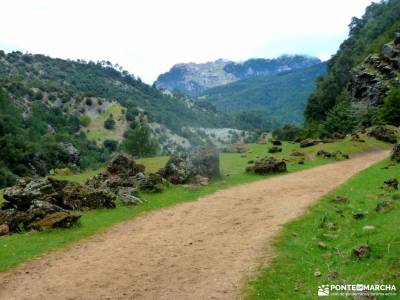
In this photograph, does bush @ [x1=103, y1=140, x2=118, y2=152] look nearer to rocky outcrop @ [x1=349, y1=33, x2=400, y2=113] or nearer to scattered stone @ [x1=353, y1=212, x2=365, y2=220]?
rocky outcrop @ [x1=349, y1=33, x2=400, y2=113]

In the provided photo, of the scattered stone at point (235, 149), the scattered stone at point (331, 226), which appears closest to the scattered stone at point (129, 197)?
the scattered stone at point (331, 226)

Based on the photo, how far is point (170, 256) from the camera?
18.1 metres

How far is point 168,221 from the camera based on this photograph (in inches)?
984

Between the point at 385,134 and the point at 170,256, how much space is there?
50.6 metres

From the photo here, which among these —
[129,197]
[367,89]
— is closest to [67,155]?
[367,89]

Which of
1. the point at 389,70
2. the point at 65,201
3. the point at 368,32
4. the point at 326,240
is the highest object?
the point at 368,32

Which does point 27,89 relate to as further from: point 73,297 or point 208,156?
point 73,297

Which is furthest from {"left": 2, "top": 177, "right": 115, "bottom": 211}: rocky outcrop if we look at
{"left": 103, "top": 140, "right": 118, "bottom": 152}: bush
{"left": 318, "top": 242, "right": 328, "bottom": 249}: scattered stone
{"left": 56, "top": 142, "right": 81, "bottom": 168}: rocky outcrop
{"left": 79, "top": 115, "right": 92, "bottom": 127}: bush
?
{"left": 79, "top": 115, "right": 92, "bottom": 127}: bush

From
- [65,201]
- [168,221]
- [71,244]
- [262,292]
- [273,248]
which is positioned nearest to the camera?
[262,292]

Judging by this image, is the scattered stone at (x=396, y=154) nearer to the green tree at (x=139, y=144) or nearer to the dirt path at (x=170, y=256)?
the dirt path at (x=170, y=256)

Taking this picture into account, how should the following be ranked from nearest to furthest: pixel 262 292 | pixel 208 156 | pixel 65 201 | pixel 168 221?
1. pixel 262 292
2. pixel 168 221
3. pixel 65 201
4. pixel 208 156

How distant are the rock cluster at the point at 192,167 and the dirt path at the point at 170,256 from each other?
8864mm

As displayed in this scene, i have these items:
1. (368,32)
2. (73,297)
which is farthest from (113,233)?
(368,32)

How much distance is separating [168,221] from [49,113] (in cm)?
16129
